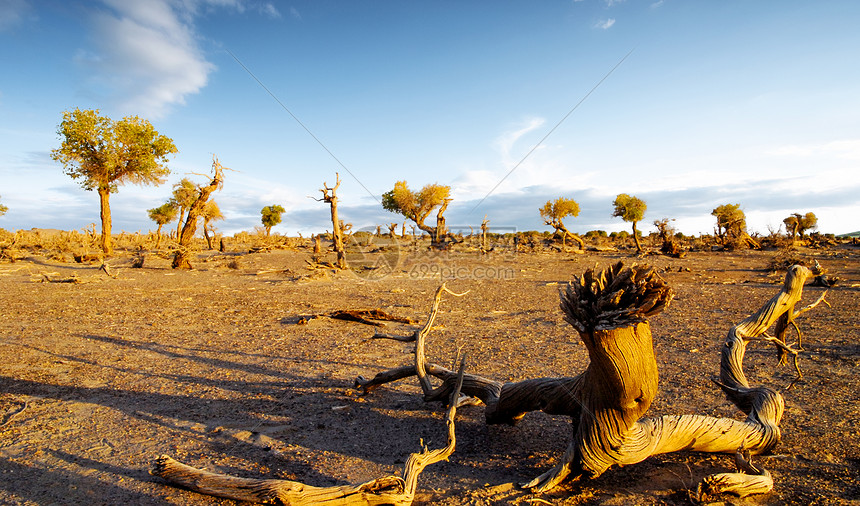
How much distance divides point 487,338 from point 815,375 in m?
4.42

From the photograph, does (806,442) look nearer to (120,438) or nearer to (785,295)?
(785,295)

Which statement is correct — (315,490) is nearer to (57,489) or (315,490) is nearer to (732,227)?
(57,489)

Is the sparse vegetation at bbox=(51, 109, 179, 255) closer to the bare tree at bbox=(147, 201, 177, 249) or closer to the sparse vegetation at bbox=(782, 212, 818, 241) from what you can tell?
the bare tree at bbox=(147, 201, 177, 249)

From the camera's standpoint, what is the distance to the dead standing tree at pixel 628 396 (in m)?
2.32

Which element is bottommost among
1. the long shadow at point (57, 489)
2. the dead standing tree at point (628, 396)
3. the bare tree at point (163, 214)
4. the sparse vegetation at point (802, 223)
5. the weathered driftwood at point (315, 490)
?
the long shadow at point (57, 489)

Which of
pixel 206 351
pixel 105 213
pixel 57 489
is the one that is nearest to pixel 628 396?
pixel 57 489

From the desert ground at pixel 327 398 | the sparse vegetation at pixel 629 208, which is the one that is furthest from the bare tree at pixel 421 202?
the desert ground at pixel 327 398

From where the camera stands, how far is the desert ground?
9.85ft

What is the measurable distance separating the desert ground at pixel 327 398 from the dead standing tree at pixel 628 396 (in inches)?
7.1

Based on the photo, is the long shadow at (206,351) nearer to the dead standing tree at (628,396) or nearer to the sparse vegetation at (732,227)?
the dead standing tree at (628,396)

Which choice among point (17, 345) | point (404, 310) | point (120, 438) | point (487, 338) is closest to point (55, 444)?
point (120, 438)

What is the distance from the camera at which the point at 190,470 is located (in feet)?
9.54

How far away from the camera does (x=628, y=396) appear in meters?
2.55

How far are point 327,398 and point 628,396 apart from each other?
3354 mm
